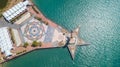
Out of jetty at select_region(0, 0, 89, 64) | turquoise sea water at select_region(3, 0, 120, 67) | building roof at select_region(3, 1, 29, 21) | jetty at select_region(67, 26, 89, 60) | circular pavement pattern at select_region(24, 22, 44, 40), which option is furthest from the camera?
building roof at select_region(3, 1, 29, 21)

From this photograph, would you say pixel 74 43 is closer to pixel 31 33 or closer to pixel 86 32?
pixel 86 32

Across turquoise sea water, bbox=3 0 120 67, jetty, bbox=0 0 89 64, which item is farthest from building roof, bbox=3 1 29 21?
turquoise sea water, bbox=3 0 120 67

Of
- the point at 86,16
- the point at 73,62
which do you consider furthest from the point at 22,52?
the point at 86,16

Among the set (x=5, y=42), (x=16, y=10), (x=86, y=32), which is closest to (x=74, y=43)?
(x=86, y=32)

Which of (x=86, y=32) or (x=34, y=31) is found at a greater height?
(x=34, y=31)

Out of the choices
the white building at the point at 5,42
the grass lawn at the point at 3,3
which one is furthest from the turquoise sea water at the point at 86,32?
the grass lawn at the point at 3,3

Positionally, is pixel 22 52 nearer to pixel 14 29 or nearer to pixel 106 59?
pixel 14 29

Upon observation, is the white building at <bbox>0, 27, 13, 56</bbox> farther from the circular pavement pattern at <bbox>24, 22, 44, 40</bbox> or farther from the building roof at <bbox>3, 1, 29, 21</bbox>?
the circular pavement pattern at <bbox>24, 22, 44, 40</bbox>
